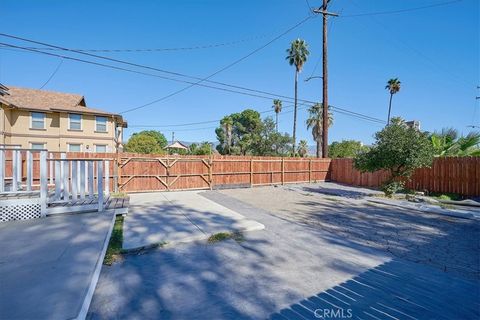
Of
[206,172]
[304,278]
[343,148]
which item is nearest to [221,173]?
[206,172]

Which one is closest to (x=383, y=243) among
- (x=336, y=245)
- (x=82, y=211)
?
(x=336, y=245)

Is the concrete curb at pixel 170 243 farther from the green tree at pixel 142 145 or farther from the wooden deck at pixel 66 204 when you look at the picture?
the green tree at pixel 142 145

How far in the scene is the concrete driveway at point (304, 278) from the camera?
264 cm

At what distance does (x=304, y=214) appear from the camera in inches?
294

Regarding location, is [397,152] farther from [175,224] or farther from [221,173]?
[175,224]

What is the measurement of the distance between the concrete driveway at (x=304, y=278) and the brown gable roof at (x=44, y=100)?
18.7m

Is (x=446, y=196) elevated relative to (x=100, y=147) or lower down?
lower down

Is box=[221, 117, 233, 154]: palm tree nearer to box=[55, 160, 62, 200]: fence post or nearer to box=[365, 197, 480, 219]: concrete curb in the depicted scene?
box=[365, 197, 480, 219]: concrete curb

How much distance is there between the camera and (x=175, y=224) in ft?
19.4

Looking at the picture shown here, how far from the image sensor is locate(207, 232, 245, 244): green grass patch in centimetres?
489

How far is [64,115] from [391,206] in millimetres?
21225

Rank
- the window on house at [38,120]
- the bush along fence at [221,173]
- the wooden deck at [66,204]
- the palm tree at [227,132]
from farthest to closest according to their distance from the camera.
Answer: the palm tree at [227,132] → the window on house at [38,120] → the bush along fence at [221,173] → the wooden deck at [66,204]

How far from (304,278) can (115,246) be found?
10.7 feet

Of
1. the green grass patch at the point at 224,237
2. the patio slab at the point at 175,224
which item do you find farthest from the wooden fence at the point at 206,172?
the green grass patch at the point at 224,237
